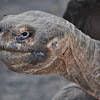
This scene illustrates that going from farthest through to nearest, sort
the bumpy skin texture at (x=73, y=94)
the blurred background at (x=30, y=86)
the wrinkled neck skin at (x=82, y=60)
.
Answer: the blurred background at (x=30, y=86) < the bumpy skin texture at (x=73, y=94) < the wrinkled neck skin at (x=82, y=60)

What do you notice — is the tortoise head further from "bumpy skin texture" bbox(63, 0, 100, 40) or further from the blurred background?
the blurred background

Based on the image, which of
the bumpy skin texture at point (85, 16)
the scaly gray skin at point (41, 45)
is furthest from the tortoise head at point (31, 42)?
the bumpy skin texture at point (85, 16)

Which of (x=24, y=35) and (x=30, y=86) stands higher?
(x=24, y=35)

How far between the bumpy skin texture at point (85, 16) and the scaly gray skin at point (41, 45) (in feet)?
1.81

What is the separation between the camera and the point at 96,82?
3.57 feet

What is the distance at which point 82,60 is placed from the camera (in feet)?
3.28

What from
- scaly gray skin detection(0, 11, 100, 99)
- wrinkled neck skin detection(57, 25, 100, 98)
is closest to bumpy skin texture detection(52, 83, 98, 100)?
wrinkled neck skin detection(57, 25, 100, 98)

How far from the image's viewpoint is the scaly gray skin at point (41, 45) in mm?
810

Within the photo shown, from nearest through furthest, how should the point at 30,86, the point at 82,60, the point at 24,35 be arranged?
the point at 24,35 → the point at 82,60 → the point at 30,86

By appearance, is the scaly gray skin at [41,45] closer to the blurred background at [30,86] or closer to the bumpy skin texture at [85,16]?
the bumpy skin texture at [85,16]

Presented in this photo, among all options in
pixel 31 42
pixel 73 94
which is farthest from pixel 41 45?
pixel 73 94

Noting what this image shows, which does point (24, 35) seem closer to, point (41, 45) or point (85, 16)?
point (41, 45)

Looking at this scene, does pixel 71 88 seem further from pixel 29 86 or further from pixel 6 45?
pixel 29 86

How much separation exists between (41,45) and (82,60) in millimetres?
259
